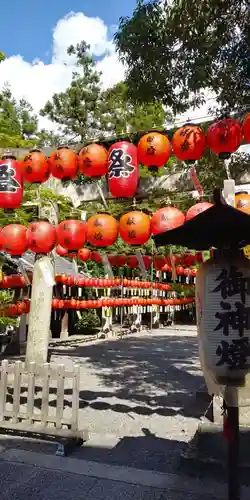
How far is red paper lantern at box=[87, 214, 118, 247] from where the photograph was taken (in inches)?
260

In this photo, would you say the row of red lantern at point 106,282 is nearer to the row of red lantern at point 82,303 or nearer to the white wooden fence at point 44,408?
the row of red lantern at point 82,303

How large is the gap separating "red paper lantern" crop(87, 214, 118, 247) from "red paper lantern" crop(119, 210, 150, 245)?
0.21m

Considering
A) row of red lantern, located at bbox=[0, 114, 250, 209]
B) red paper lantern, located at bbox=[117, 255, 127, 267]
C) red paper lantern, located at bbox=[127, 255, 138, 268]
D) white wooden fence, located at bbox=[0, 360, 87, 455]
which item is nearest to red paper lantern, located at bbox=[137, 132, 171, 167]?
row of red lantern, located at bbox=[0, 114, 250, 209]

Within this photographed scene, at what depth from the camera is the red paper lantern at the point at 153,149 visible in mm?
6270

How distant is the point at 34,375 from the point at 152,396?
3294 millimetres

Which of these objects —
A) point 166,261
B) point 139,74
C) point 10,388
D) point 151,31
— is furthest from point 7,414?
point 166,261

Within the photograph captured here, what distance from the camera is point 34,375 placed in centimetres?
580

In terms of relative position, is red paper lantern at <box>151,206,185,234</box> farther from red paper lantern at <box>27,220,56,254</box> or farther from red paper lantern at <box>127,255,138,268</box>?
red paper lantern at <box>127,255,138,268</box>

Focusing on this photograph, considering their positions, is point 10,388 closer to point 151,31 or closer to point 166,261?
point 151,31

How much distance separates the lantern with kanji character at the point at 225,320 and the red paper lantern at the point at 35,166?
398 cm

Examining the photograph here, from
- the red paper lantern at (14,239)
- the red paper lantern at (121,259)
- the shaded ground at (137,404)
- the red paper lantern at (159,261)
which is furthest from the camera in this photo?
the red paper lantern at (121,259)

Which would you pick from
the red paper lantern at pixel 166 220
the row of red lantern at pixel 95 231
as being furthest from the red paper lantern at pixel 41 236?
the red paper lantern at pixel 166 220

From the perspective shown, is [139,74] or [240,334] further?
[139,74]

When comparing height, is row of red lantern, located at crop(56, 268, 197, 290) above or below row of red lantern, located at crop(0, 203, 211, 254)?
below
